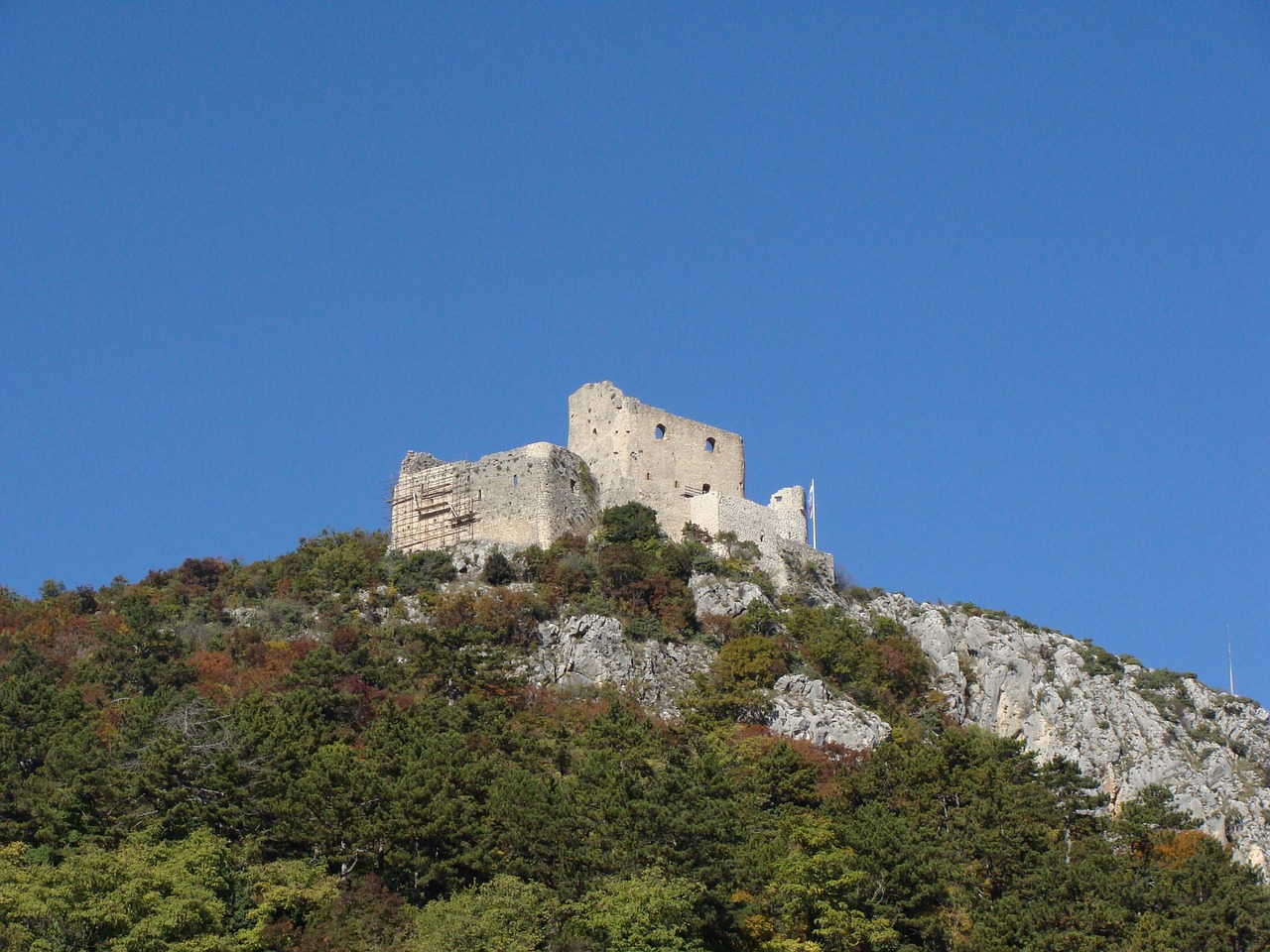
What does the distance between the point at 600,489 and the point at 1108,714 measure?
1846 centimetres

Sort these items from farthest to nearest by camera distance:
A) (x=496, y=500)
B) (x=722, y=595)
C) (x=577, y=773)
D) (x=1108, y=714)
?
(x=496, y=500) → (x=1108, y=714) → (x=722, y=595) → (x=577, y=773)

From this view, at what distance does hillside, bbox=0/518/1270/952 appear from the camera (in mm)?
38875

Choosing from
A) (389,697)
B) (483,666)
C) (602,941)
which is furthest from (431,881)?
(483,666)

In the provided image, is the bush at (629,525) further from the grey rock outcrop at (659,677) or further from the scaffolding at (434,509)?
the grey rock outcrop at (659,677)

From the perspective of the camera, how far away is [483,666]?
52.3m

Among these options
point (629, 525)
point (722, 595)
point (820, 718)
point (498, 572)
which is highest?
point (629, 525)

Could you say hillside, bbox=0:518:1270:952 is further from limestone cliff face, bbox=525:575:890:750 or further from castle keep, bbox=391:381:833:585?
castle keep, bbox=391:381:833:585

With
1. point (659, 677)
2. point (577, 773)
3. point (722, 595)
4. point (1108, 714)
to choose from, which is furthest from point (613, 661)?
point (1108, 714)

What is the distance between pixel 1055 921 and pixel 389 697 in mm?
17418

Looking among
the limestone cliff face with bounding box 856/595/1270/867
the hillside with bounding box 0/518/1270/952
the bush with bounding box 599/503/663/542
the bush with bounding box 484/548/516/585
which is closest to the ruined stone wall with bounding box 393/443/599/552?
the bush with bounding box 599/503/663/542

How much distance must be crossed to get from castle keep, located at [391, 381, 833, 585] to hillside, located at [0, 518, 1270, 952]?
167 cm

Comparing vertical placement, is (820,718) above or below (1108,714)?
below

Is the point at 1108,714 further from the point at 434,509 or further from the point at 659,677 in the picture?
the point at 434,509

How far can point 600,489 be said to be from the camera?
64.4 metres
